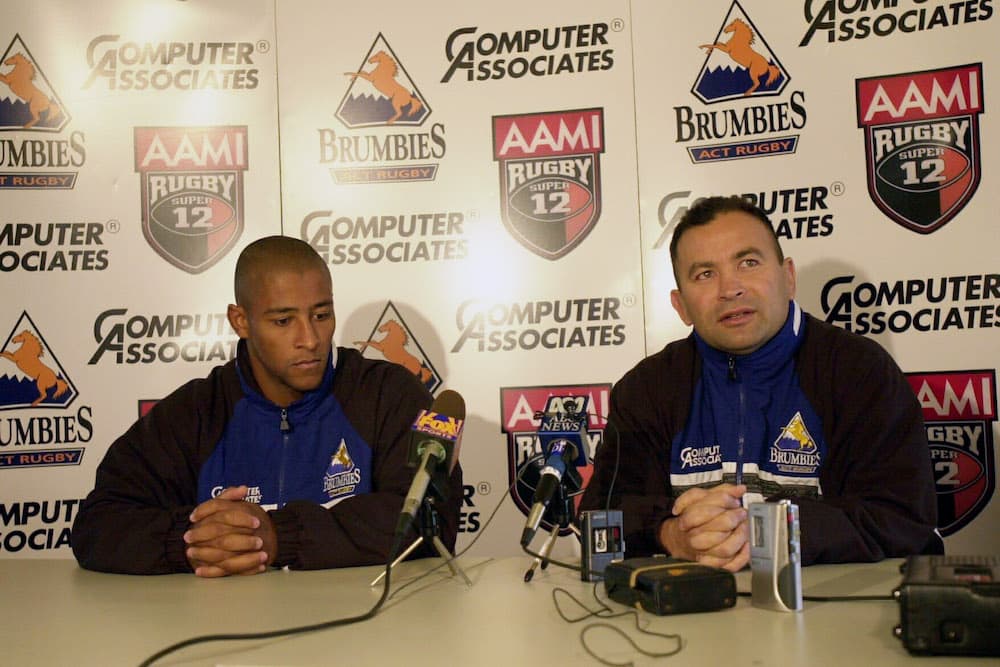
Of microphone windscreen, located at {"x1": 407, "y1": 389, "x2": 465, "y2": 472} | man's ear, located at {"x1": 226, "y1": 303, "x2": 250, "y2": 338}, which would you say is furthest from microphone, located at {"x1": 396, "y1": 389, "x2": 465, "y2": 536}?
man's ear, located at {"x1": 226, "y1": 303, "x2": 250, "y2": 338}

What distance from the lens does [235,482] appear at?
2289 millimetres

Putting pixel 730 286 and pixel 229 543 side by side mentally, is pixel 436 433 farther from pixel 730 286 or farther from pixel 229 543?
pixel 730 286

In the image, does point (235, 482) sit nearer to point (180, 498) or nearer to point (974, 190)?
point (180, 498)

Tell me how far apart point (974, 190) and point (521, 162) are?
146 cm

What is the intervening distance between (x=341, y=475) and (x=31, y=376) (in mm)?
1697

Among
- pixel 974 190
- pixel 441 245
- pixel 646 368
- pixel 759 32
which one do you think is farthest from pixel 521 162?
pixel 974 190

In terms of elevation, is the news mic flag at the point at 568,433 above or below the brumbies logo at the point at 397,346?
below

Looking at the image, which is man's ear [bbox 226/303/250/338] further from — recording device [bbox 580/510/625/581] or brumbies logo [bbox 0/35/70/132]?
brumbies logo [bbox 0/35/70/132]

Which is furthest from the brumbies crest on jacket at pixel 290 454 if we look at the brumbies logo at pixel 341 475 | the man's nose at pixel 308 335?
the man's nose at pixel 308 335

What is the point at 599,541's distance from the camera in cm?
157

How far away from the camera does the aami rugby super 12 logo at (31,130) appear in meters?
3.43

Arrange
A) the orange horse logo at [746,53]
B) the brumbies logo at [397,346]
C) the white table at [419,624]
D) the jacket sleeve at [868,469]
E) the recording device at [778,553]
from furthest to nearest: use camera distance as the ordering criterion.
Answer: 1. the brumbies logo at [397,346]
2. the orange horse logo at [746,53]
3. the jacket sleeve at [868,469]
4. the recording device at [778,553]
5. the white table at [419,624]

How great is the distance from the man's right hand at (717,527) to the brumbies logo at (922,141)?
1.80 meters

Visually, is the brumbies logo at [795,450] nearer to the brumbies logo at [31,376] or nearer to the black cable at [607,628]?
the black cable at [607,628]
